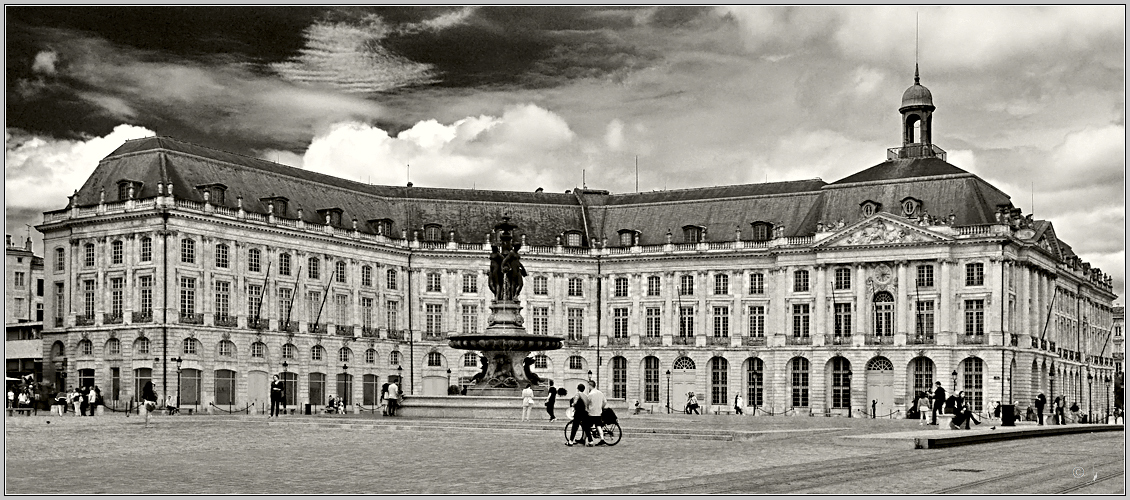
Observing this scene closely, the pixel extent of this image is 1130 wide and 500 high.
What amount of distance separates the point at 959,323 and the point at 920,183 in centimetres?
781

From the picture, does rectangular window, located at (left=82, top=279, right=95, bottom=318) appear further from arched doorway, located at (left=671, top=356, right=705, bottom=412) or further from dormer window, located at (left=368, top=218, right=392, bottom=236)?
arched doorway, located at (left=671, top=356, right=705, bottom=412)

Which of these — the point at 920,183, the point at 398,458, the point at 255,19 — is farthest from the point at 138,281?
the point at 255,19

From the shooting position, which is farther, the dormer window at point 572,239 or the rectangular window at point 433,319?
the dormer window at point 572,239

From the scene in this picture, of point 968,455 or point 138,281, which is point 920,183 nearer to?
point 138,281

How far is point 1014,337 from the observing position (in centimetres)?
A: 8031

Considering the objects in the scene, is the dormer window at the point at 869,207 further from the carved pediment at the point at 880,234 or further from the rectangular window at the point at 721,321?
the rectangular window at the point at 721,321

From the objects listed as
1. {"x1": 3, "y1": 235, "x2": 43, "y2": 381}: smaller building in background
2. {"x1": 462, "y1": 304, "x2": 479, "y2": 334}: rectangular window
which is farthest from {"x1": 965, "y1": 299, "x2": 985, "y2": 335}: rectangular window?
{"x1": 3, "y1": 235, "x2": 43, "y2": 381}: smaller building in background

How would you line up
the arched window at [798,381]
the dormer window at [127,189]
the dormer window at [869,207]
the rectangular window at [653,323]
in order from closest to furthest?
1. the dormer window at [127,189]
2. the dormer window at [869,207]
3. the arched window at [798,381]
4. the rectangular window at [653,323]

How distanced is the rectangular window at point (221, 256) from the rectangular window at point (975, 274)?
120ft

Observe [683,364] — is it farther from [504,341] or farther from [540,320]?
[504,341]

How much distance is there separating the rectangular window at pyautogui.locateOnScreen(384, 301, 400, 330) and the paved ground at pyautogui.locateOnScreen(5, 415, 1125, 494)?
44589 millimetres

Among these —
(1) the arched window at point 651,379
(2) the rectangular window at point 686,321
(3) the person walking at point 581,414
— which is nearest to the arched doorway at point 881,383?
(2) the rectangular window at point 686,321

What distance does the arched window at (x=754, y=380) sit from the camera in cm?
8575

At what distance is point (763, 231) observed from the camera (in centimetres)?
8662
